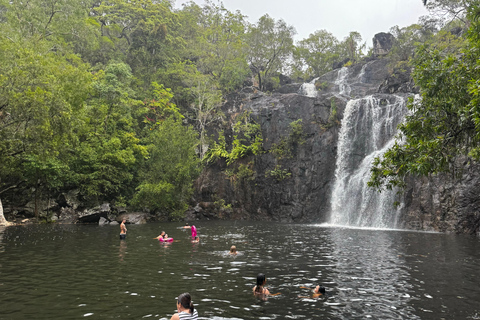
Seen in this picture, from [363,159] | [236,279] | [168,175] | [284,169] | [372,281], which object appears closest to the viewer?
[372,281]

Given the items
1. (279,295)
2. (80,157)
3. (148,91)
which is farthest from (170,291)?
(148,91)

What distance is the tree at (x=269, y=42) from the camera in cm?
5759

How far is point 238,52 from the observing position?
60.9 m

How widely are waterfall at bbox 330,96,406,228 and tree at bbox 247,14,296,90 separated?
2016 cm

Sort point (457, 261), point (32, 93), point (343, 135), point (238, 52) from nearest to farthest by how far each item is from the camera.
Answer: point (457, 261), point (32, 93), point (343, 135), point (238, 52)

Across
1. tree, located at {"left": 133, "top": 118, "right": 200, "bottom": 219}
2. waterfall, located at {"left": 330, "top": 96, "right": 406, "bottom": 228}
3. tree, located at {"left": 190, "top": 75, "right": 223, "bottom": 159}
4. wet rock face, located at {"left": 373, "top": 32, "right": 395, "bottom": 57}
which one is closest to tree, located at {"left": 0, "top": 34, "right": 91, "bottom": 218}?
tree, located at {"left": 133, "top": 118, "right": 200, "bottom": 219}

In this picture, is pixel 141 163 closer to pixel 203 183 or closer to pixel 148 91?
pixel 203 183

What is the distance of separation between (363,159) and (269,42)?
29947 millimetres

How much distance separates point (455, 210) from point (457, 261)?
1490 centimetres

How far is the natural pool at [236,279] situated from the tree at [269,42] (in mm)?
45554

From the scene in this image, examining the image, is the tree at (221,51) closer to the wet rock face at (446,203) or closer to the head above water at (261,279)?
the wet rock face at (446,203)

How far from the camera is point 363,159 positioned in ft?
129

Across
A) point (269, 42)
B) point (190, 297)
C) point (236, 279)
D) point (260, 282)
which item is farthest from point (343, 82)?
point (190, 297)

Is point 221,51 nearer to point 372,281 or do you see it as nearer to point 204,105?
point 204,105
